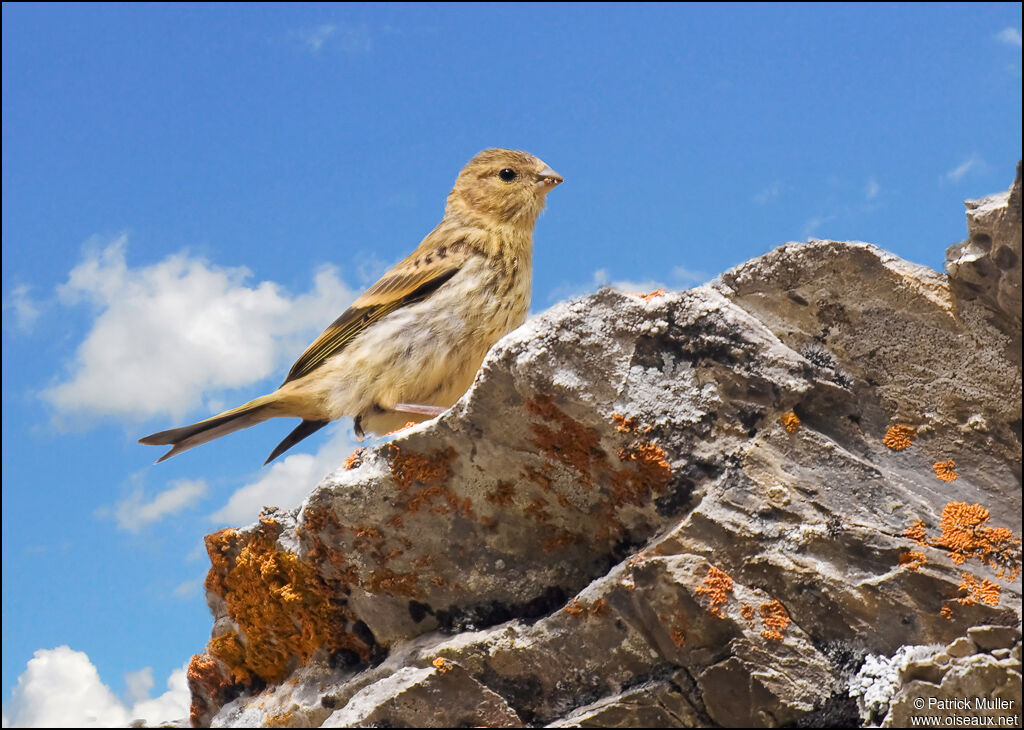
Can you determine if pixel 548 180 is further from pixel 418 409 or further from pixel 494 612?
pixel 494 612

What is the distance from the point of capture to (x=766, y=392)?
3.22 metres

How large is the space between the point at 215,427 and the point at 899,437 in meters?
3.77

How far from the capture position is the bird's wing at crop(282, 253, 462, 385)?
17.9ft

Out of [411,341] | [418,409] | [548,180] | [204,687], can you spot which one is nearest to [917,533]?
[418,409]

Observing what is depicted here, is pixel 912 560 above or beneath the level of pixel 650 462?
beneath

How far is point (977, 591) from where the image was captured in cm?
298

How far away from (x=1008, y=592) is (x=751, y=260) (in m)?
1.38

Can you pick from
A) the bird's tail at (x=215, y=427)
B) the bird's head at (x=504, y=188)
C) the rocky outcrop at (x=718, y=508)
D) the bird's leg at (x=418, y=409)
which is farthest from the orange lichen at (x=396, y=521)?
the bird's head at (x=504, y=188)

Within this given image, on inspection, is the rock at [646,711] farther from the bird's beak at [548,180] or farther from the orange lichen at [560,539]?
the bird's beak at [548,180]

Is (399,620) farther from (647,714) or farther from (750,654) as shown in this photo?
(750,654)

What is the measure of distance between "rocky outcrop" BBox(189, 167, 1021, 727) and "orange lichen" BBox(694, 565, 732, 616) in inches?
0.4

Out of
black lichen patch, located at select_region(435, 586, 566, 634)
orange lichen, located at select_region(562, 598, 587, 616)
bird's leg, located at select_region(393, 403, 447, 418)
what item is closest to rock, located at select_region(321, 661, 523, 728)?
black lichen patch, located at select_region(435, 586, 566, 634)

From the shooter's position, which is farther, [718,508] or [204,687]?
[204,687]

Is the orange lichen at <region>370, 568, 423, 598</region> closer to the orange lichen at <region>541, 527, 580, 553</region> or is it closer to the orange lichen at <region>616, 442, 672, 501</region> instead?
the orange lichen at <region>541, 527, 580, 553</region>
